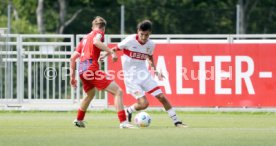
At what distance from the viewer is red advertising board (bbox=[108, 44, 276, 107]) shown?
25562 millimetres

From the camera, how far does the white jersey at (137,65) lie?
20172 millimetres

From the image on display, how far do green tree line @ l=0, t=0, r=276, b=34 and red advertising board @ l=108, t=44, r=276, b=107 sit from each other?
12721 mm

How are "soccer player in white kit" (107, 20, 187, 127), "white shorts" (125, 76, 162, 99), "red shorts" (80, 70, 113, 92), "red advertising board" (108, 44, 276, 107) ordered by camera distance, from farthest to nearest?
"red advertising board" (108, 44, 276, 107), "white shorts" (125, 76, 162, 99), "soccer player in white kit" (107, 20, 187, 127), "red shorts" (80, 70, 113, 92)

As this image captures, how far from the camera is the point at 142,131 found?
18172mm

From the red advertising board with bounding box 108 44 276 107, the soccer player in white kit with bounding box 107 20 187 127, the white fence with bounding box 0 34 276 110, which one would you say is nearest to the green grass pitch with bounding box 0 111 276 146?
the soccer player in white kit with bounding box 107 20 187 127

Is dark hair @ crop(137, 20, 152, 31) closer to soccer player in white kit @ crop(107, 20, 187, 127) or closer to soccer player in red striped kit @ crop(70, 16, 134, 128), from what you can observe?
soccer player in white kit @ crop(107, 20, 187, 127)

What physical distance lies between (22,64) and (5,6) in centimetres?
2155

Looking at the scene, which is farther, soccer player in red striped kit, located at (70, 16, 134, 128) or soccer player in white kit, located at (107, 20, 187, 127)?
soccer player in white kit, located at (107, 20, 187, 127)

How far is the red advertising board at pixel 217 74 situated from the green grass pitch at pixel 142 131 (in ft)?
3.37

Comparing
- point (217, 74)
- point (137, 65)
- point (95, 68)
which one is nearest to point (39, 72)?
point (217, 74)

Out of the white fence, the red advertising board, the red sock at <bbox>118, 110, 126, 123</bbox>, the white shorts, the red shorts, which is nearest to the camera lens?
the red sock at <bbox>118, 110, 126, 123</bbox>

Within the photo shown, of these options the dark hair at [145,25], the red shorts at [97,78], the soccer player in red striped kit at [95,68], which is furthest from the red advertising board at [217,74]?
the red shorts at [97,78]

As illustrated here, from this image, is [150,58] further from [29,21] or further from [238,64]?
[29,21]

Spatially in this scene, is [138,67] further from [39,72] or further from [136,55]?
[39,72]
